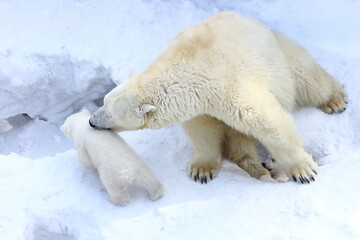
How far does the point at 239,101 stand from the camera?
339 cm

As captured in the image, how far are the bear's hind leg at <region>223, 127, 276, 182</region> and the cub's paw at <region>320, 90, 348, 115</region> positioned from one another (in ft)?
2.49

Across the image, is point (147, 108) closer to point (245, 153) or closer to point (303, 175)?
point (245, 153)

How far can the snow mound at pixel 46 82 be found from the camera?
5238 mm

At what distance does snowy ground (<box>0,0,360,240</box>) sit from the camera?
10.8 feet

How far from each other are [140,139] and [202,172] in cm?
87

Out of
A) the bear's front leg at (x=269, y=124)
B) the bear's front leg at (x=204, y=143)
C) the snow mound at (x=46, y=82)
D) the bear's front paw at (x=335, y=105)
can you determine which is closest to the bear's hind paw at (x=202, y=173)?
the bear's front leg at (x=204, y=143)

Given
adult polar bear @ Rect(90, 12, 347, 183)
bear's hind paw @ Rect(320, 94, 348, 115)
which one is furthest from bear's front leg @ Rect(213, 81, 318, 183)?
bear's hind paw @ Rect(320, 94, 348, 115)

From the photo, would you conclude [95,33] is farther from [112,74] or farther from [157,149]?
[157,149]

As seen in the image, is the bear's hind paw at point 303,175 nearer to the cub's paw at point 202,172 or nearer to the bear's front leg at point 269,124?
the bear's front leg at point 269,124

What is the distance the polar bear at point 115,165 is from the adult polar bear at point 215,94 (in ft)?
0.40

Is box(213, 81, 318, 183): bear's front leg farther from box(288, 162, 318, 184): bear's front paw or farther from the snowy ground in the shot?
the snowy ground

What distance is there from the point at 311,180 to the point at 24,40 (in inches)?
146

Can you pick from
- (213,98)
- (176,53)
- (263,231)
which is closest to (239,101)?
(213,98)

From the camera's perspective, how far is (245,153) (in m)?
4.12
